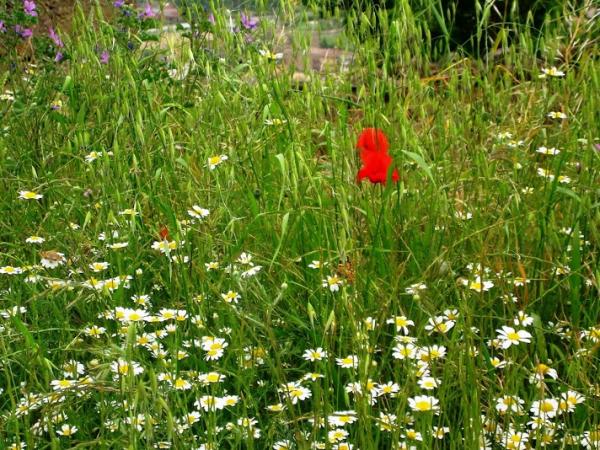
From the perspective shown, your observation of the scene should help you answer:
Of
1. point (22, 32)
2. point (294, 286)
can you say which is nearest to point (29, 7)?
point (22, 32)

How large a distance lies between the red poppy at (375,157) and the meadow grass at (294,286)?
0.08 metres

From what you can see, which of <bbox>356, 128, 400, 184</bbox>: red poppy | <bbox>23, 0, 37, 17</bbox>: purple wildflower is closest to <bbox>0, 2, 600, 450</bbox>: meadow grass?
<bbox>356, 128, 400, 184</bbox>: red poppy

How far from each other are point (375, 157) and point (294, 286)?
1.20 ft

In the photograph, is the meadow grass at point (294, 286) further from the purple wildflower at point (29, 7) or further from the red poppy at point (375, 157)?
the purple wildflower at point (29, 7)

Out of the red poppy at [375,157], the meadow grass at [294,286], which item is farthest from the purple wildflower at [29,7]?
the red poppy at [375,157]

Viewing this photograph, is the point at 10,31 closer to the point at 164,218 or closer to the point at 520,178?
the point at 164,218

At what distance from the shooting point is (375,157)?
6.37 feet

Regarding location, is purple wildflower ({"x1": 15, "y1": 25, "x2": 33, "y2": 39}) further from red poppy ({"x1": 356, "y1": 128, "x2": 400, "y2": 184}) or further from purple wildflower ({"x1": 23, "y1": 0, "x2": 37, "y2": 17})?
red poppy ({"x1": 356, "y1": 128, "x2": 400, "y2": 184})

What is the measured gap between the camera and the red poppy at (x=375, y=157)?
1.93 metres

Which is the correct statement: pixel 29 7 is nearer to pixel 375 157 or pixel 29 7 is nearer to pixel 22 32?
pixel 22 32

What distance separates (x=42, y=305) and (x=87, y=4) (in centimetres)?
298

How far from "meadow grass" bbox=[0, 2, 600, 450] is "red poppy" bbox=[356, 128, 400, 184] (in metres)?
0.08

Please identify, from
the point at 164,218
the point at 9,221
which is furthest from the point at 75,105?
the point at 164,218

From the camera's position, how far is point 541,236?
204 centimetres
